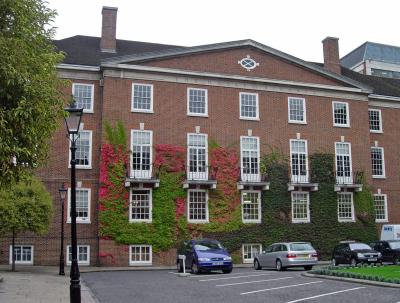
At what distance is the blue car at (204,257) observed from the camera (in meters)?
24.4

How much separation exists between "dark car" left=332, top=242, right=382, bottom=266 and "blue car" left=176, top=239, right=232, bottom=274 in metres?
6.96

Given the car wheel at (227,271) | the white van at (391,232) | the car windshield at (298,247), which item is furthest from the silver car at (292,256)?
the white van at (391,232)

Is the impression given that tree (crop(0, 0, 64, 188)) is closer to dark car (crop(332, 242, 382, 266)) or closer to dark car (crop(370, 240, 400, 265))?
dark car (crop(332, 242, 382, 266))

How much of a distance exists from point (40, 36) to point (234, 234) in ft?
79.2

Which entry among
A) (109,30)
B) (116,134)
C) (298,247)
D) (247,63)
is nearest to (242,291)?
(298,247)

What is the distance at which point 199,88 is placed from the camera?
3547cm

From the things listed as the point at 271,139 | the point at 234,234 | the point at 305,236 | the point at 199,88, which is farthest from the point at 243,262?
the point at 199,88

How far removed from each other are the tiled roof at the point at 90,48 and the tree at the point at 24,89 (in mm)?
22759

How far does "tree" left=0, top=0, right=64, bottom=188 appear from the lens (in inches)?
424

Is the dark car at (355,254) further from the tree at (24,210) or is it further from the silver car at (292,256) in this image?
the tree at (24,210)

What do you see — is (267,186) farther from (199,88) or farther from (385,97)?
(385,97)

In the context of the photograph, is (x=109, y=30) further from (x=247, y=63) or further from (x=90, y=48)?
(x=247, y=63)

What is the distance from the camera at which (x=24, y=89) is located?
36.0 ft

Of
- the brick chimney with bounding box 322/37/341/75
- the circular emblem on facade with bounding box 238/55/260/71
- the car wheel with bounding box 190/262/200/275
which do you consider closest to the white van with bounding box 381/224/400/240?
the brick chimney with bounding box 322/37/341/75
